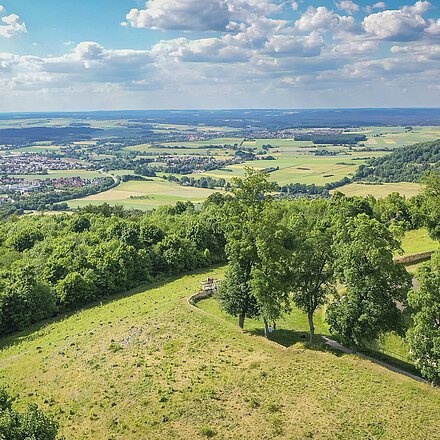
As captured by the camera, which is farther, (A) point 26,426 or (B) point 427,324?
(B) point 427,324

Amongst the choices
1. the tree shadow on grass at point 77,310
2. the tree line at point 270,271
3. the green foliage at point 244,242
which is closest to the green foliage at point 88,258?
the tree line at point 270,271

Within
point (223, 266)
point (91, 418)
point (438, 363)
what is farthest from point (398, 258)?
point (91, 418)

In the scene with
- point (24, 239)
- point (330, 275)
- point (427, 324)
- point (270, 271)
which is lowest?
point (24, 239)

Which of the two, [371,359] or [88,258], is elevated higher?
[371,359]

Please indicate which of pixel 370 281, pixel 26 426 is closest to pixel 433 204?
pixel 370 281

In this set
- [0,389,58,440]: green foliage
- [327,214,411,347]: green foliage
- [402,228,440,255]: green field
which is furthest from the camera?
[402,228,440,255]: green field

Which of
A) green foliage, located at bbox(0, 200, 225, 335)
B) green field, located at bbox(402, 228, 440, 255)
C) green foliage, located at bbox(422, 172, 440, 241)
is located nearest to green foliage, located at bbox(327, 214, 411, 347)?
green foliage, located at bbox(0, 200, 225, 335)

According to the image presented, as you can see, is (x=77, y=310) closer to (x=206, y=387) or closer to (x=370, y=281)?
(x=206, y=387)

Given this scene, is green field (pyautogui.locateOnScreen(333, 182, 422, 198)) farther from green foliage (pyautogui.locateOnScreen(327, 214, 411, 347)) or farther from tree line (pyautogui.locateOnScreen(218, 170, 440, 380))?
green foliage (pyautogui.locateOnScreen(327, 214, 411, 347))
